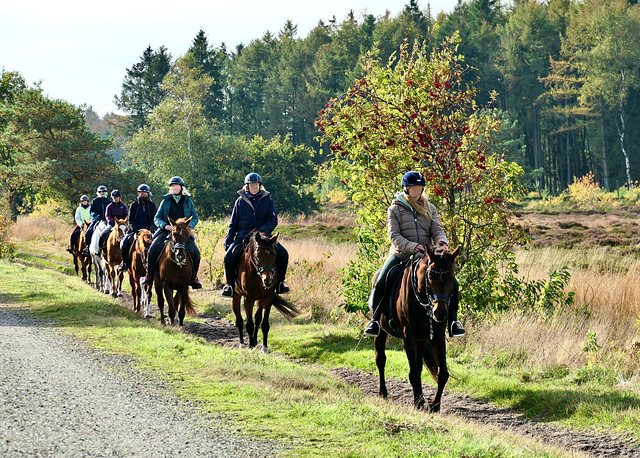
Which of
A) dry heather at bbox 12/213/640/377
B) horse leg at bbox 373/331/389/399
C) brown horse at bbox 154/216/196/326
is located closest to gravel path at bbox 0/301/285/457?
horse leg at bbox 373/331/389/399

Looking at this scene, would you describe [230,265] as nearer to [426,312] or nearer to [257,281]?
[257,281]

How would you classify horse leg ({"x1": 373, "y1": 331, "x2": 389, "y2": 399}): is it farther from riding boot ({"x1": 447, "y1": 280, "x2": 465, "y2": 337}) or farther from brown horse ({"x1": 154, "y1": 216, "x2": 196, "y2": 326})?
brown horse ({"x1": 154, "y1": 216, "x2": 196, "y2": 326})


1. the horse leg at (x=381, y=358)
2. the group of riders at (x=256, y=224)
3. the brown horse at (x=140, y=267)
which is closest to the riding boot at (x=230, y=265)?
the group of riders at (x=256, y=224)

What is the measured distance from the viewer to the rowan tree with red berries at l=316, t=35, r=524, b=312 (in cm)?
1199

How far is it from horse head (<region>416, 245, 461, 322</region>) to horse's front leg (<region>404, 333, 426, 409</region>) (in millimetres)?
900

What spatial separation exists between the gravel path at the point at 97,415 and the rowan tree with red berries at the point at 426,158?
17.3 ft

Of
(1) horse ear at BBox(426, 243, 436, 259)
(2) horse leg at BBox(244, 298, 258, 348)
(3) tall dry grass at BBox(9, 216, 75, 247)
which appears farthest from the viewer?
(3) tall dry grass at BBox(9, 216, 75, 247)

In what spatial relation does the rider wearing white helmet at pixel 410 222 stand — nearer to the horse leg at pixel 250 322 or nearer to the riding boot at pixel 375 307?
the riding boot at pixel 375 307

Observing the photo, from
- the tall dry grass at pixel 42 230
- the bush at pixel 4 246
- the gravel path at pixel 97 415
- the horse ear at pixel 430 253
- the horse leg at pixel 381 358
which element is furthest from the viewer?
the tall dry grass at pixel 42 230

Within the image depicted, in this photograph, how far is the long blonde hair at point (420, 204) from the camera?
28.8ft

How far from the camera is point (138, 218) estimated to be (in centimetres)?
1683

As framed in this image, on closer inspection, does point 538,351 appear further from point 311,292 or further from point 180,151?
point 180,151

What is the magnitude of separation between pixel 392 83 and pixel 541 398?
252 inches

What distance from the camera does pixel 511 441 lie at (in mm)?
6965
